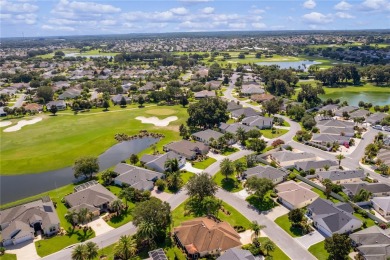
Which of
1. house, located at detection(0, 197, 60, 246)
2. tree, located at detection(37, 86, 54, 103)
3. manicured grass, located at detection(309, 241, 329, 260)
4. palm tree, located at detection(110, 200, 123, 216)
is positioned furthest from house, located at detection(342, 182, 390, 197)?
tree, located at detection(37, 86, 54, 103)

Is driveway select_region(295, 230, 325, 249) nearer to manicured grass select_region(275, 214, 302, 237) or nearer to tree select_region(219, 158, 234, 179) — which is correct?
manicured grass select_region(275, 214, 302, 237)

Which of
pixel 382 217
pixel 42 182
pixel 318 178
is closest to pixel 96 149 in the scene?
pixel 42 182

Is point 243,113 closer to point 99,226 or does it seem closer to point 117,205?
point 117,205

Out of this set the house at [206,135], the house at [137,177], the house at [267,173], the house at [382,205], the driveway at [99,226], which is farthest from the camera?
the house at [206,135]

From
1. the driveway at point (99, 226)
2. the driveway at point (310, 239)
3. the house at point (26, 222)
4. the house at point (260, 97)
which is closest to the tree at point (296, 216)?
the driveway at point (310, 239)

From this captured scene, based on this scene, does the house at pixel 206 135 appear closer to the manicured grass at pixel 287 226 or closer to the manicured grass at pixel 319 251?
the manicured grass at pixel 287 226

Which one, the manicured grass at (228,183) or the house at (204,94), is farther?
the house at (204,94)

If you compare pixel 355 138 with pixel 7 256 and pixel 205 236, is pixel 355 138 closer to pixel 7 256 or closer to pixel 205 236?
pixel 205 236
